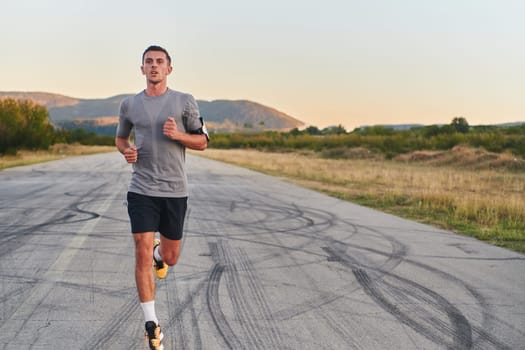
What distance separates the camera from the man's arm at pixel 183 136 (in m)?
4.52

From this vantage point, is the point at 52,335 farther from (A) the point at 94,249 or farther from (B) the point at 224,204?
(B) the point at 224,204

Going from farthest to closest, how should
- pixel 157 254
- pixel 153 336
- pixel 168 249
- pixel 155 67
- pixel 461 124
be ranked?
1. pixel 461 124
2. pixel 157 254
3. pixel 168 249
4. pixel 155 67
5. pixel 153 336

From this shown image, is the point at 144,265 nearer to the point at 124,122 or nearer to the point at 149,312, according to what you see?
the point at 149,312

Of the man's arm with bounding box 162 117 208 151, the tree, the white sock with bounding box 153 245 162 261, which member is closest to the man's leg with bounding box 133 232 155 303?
the white sock with bounding box 153 245 162 261

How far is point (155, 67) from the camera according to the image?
471 centimetres

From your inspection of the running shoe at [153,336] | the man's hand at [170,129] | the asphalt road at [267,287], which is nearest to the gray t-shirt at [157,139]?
the man's hand at [170,129]

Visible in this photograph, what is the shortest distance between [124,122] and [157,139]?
1.21 ft

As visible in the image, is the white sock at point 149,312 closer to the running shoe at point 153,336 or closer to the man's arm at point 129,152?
the running shoe at point 153,336

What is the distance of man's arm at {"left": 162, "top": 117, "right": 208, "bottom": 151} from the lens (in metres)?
4.52

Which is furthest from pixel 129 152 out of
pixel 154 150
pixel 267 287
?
pixel 267 287

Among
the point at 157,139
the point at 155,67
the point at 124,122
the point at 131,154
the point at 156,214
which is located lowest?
the point at 156,214

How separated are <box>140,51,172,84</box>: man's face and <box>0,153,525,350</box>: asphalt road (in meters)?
1.98

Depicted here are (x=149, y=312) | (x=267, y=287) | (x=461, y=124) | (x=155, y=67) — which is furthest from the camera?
(x=461, y=124)

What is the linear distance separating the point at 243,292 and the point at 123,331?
155 cm
